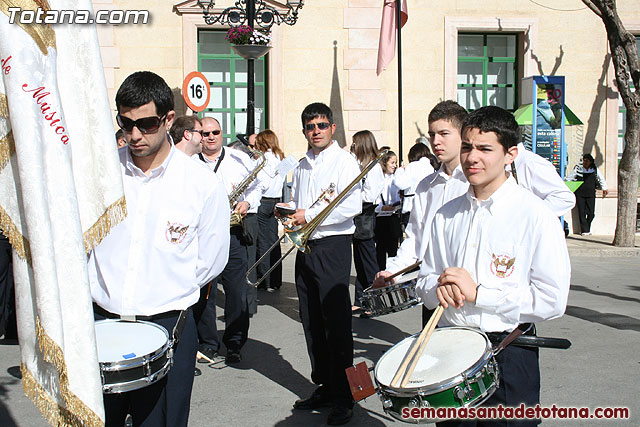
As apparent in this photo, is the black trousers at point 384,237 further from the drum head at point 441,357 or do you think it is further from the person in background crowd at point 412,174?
the drum head at point 441,357

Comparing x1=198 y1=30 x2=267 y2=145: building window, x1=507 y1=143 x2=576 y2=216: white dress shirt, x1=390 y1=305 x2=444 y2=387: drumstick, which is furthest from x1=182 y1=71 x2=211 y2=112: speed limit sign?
x1=390 y1=305 x2=444 y2=387: drumstick

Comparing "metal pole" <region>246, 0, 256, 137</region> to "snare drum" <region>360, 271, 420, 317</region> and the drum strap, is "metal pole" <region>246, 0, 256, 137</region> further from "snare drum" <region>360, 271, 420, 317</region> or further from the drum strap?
the drum strap

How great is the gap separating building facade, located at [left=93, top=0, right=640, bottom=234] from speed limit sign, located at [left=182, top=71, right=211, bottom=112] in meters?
3.19

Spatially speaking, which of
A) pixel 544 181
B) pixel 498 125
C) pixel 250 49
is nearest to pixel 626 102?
pixel 250 49

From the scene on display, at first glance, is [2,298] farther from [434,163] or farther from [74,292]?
[434,163]

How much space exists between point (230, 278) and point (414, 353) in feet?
13.2

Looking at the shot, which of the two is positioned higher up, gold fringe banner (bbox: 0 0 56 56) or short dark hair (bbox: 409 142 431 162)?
gold fringe banner (bbox: 0 0 56 56)

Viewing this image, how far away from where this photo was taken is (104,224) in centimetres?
288

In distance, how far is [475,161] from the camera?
10.6ft

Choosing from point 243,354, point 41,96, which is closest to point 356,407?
point 243,354

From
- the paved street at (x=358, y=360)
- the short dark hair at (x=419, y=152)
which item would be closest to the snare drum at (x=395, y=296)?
the paved street at (x=358, y=360)

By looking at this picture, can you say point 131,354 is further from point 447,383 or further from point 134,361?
point 447,383

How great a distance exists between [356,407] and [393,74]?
11.2 m

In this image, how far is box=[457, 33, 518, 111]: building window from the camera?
1655 cm
